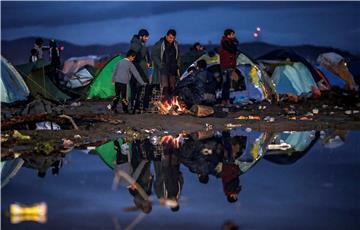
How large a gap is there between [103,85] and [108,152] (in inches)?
236

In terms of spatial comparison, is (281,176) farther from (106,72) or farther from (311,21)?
(311,21)

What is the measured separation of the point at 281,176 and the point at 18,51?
29.7 feet

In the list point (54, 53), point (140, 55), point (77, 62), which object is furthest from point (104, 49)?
point (140, 55)

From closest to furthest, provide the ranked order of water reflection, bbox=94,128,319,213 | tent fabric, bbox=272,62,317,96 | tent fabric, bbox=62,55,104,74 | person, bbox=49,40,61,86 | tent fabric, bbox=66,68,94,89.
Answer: water reflection, bbox=94,128,319,213, person, bbox=49,40,61,86, tent fabric, bbox=272,62,317,96, tent fabric, bbox=66,68,94,89, tent fabric, bbox=62,55,104,74

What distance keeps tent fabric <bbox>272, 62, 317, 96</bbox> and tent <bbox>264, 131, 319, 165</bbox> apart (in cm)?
434

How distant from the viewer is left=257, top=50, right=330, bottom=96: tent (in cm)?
1579

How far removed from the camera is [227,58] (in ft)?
47.7

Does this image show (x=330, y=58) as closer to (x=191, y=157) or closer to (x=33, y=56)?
(x=33, y=56)

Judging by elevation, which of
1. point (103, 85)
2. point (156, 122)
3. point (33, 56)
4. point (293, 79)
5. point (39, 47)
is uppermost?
point (39, 47)

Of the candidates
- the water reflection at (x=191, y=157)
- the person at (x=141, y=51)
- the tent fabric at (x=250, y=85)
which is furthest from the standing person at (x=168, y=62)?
the water reflection at (x=191, y=157)

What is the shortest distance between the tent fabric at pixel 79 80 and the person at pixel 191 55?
225 cm

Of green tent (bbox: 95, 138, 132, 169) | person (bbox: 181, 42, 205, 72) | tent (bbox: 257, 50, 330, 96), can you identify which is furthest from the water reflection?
tent (bbox: 257, 50, 330, 96)

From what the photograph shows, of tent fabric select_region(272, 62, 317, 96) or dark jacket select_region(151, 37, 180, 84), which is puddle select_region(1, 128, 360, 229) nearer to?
dark jacket select_region(151, 37, 180, 84)

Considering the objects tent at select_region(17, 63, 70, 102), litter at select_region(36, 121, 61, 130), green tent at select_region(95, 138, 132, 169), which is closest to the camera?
green tent at select_region(95, 138, 132, 169)
